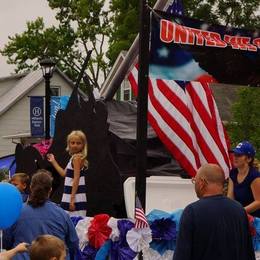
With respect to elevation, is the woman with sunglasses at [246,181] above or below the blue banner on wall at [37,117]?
above

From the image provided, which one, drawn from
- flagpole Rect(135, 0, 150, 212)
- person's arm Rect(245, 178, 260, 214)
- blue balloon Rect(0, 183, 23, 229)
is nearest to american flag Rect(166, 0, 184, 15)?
flagpole Rect(135, 0, 150, 212)

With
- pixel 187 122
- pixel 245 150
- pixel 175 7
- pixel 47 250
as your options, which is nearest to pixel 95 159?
pixel 187 122

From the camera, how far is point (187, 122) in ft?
27.9

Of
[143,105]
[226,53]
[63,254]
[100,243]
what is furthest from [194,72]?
[63,254]

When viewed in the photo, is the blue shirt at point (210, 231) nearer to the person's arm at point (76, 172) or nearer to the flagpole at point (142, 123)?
the flagpole at point (142, 123)

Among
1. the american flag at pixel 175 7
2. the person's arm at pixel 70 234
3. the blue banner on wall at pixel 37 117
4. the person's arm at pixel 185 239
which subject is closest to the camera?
the person's arm at pixel 185 239

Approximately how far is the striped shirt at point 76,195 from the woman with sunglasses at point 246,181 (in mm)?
2223

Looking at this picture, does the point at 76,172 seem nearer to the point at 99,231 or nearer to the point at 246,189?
the point at 99,231

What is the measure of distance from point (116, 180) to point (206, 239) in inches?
158

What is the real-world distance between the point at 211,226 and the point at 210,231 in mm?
37

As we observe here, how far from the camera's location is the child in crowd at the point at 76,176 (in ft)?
25.9

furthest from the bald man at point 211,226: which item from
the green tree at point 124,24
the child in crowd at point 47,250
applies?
the green tree at point 124,24

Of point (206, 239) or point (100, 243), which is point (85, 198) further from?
point (206, 239)

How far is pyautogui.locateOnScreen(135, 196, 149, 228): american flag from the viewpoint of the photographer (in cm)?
625
